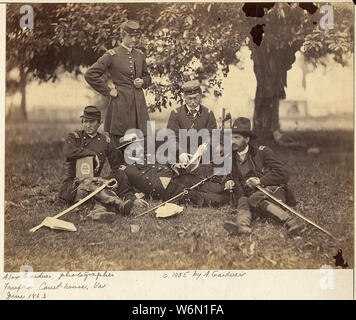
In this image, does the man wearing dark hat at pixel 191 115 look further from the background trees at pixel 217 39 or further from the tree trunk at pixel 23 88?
the tree trunk at pixel 23 88

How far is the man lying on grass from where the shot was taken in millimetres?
6113

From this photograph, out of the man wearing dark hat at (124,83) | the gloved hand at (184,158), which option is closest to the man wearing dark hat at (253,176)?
the gloved hand at (184,158)

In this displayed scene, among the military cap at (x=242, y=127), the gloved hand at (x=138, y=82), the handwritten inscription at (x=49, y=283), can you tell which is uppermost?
the gloved hand at (x=138, y=82)

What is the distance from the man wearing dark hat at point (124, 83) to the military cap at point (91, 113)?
13 centimetres

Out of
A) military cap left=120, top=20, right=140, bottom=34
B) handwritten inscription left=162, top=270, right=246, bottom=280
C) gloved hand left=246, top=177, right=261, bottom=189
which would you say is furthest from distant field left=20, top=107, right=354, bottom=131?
handwritten inscription left=162, top=270, right=246, bottom=280

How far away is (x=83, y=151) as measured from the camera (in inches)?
243

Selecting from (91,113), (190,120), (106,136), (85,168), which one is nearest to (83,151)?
(85,168)

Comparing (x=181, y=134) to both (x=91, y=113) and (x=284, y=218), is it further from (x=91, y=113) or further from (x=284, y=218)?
(x=284, y=218)

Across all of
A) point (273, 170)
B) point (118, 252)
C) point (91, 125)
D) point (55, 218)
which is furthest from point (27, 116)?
point (273, 170)

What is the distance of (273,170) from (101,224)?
226 cm

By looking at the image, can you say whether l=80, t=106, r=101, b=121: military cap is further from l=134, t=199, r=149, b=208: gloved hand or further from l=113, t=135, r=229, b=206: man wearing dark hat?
l=134, t=199, r=149, b=208: gloved hand

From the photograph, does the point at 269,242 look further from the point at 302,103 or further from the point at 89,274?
the point at 89,274

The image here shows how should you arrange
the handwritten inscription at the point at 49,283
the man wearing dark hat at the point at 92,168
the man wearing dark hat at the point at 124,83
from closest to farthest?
the handwritten inscription at the point at 49,283, the man wearing dark hat at the point at 92,168, the man wearing dark hat at the point at 124,83

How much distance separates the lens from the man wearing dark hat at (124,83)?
6.22m
